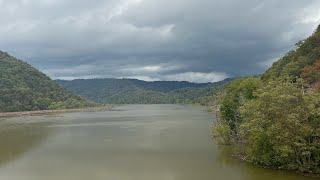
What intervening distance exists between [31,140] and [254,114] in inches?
1681

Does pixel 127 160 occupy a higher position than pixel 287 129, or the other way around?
pixel 287 129

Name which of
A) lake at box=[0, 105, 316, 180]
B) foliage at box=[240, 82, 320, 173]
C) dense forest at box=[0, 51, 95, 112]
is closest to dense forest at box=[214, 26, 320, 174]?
foliage at box=[240, 82, 320, 173]

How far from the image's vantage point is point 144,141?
56.7m

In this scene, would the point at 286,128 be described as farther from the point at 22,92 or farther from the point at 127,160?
the point at 22,92

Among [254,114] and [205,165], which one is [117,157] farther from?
[254,114]

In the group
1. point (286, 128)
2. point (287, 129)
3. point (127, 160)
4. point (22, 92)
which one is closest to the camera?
point (287, 129)

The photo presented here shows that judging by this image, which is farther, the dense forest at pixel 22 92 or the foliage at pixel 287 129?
the dense forest at pixel 22 92

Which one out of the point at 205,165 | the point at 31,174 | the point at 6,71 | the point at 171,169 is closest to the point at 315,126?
the point at 205,165

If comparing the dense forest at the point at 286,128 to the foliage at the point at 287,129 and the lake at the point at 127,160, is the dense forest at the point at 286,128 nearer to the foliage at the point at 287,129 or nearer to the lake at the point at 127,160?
the foliage at the point at 287,129

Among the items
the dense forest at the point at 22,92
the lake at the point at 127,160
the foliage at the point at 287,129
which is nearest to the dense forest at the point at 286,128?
the foliage at the point at 287,129

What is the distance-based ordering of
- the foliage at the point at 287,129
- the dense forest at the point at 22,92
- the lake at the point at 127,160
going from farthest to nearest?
the dense forest at the point at 22,92 → the lake at the point at 127,160 → the foliage at the point at 287,129

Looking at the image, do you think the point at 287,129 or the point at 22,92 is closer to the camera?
the point at 287,129

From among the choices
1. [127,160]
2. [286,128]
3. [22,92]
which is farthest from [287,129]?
[22,92]

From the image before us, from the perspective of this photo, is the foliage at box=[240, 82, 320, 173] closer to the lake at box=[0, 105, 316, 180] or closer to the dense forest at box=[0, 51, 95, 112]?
the lake at box=[0, 105, 316, 180]
